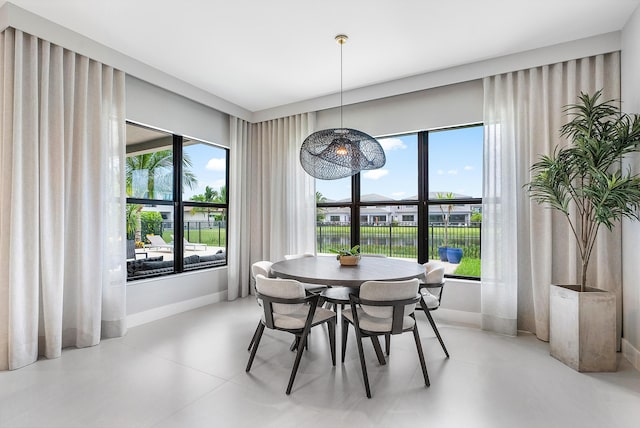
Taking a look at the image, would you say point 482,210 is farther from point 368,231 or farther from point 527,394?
point 527,394

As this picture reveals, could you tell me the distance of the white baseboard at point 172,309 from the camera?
371 cm

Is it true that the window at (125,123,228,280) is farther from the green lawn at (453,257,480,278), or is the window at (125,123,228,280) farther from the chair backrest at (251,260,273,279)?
the green lawn at (453,257,480,278)

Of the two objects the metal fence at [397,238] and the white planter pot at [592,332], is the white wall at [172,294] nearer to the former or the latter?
the metal fence at [397,238]

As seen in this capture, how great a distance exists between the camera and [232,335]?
336cm

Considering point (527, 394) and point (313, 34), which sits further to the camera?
point (313, 34)

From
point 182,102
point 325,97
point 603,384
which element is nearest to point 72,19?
point 182,102

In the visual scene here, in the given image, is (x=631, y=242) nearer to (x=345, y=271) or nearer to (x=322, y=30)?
(x=345, y=271)

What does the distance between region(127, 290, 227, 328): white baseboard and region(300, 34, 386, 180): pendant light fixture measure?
2.60 meters

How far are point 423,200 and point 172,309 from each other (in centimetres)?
356

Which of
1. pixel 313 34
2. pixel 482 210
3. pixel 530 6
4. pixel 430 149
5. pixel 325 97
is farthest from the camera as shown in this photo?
pixel 325 97

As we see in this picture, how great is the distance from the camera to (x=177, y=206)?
4.29 meters

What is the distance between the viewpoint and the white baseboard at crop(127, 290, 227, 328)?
3706 mm

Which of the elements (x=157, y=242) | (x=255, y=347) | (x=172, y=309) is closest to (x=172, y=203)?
(x=157, y=242)

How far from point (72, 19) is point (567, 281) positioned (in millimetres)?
5220
